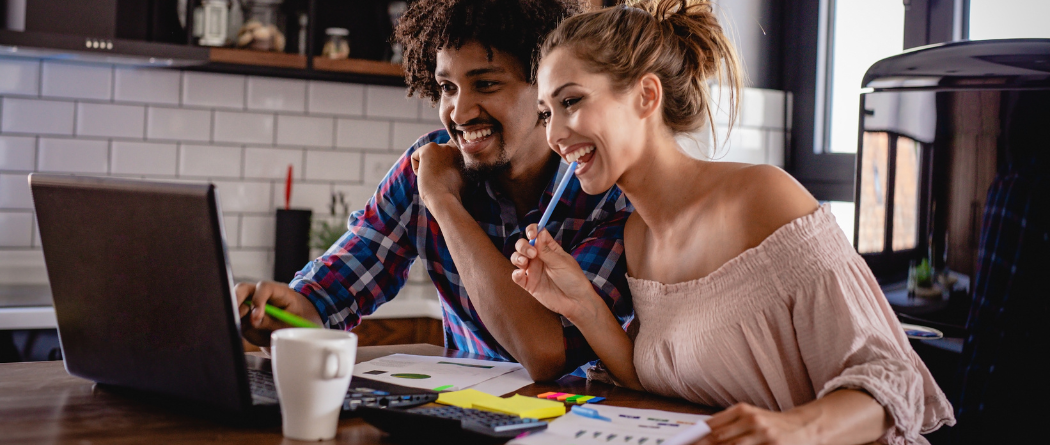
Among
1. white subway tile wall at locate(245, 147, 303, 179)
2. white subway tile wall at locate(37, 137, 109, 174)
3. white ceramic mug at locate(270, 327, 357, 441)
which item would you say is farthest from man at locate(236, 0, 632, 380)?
white subway tile wall at locate(37, 137, 109, 174)

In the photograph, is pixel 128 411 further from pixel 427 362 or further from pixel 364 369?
pixel 427 362

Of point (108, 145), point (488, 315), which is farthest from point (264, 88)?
point (488, 315)

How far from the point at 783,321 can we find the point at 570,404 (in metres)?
0.29

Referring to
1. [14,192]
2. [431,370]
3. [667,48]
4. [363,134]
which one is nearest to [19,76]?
[14,192]

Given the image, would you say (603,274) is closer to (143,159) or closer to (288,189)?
(288,189)

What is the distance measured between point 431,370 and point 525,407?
0.29 metres

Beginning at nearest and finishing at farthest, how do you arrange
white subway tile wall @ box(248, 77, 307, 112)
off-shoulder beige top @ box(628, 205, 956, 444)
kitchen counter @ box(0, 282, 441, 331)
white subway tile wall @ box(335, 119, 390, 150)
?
off-shoulder beige top @ box(628, 205, 956, 444) < kitchen counter @ box(0, 282, 441, 331) < white subway tile wall @ box(248, 77, 307, 112) < white subway tile wall @ box(335, 119, 390, 150)

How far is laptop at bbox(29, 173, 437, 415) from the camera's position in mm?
835

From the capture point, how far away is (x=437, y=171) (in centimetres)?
159

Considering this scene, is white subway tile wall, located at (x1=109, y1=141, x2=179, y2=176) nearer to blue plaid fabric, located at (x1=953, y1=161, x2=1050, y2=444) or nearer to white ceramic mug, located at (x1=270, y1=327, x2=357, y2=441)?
white ceramic mug, located at (x1=270, y1=327, x2=357, y2=441)

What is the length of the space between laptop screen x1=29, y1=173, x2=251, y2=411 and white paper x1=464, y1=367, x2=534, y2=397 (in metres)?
0.34

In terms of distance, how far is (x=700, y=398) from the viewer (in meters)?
1.16

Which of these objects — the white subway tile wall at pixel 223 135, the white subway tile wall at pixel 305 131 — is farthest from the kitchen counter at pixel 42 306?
the white subway tile wall at pixel 305 131

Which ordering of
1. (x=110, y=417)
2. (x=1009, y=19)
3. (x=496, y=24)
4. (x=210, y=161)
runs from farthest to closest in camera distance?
1. (x=210, y=161)
2. (x=1009, y=19)
3. (x=496, y=24)
4. (x=110, y=417)
